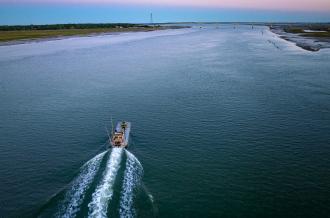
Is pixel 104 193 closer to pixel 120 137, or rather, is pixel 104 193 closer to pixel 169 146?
pixel 120 137

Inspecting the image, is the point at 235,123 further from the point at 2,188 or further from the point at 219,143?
the point at 2,188

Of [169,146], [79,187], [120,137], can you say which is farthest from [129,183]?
[169,146]

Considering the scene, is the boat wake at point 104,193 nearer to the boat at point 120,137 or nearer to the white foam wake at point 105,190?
the white foam wake at point 105,190

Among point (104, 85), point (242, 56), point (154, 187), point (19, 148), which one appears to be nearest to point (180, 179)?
point (154, 187)

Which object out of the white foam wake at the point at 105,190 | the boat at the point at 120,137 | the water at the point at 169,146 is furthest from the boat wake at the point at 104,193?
the boat at the point at 120,137

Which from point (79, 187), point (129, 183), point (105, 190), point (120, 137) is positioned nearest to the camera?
point (105, 190)

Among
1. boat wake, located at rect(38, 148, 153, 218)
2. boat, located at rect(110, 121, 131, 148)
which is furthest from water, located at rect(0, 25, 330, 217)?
boat, located at rect(110, 121, 131, 148)

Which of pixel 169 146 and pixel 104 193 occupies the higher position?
pixel 169 146
